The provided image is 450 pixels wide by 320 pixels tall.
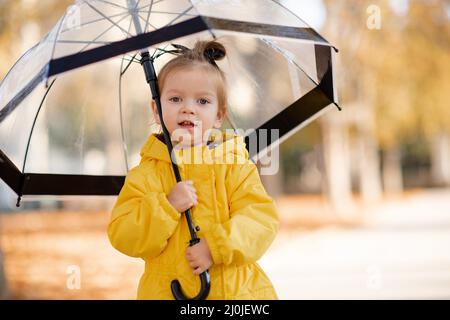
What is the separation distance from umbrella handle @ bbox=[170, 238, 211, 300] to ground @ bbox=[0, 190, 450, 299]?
12.3ft

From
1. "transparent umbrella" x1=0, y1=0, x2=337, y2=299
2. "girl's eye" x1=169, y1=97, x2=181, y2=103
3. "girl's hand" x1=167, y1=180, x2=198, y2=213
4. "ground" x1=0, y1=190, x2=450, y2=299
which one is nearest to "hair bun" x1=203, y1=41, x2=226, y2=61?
"transparent umbrella" x1=0, y1=0, x2=337, y2=299

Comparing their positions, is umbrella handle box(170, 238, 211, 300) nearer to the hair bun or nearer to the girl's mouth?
the girl's mouth

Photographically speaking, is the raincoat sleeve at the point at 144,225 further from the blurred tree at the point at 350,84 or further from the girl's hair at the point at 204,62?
the blurred tree at the point at 350,84

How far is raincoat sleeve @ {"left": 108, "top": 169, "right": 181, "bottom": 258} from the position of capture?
2.80 meters

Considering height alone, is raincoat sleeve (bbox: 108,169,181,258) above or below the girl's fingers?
above

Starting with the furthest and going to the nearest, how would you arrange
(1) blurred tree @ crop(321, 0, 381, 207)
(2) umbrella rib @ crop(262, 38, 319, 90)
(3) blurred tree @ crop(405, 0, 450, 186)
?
(3) blurred tree @ crop(405, 0, 450, 186) → (1) blurred tree @ crop(321, 0, 381, 207) → (2) umbrella rib @ crop(262, 38, 319, 90)

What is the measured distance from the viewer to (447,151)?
39844mm

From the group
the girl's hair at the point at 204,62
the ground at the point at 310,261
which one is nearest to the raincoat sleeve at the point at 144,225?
the girl's hair at the point at 204,62

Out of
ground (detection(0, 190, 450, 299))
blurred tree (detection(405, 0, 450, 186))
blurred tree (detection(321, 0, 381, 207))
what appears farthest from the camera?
blurred tree (detection(405, 0, 450, 186))

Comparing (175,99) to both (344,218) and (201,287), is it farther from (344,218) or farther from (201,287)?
(344,218)

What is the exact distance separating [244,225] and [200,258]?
23 centimetres

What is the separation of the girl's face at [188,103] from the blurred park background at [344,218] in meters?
1.03
